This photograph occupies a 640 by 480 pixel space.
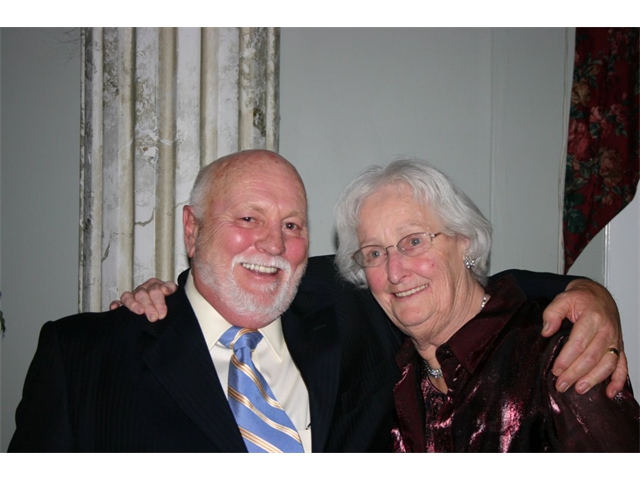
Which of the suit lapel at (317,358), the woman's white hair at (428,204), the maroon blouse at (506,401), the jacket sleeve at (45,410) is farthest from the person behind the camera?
the woman's white hair at (428,204)

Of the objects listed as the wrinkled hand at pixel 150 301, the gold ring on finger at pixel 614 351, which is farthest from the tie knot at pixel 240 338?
the gold ring on finger at pixel 614 351

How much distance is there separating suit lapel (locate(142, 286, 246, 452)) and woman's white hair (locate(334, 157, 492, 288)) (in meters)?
0.63

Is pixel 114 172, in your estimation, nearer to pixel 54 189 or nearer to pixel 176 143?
pixel 176 143

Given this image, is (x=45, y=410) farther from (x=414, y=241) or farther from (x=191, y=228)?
(x=414, y=241)

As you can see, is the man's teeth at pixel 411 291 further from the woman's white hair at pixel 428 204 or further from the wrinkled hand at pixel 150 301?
the wrinkled hand at pixel 150 301

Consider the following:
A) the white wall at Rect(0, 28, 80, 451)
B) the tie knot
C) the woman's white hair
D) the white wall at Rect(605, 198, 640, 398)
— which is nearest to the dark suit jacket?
the tie knot

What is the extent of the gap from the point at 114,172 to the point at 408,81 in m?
1.55

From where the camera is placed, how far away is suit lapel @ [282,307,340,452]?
69.0 inches

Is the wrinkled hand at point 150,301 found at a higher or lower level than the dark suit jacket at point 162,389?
higher

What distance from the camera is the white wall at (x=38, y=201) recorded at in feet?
9.08

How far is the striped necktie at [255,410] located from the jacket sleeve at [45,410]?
1.60 feet

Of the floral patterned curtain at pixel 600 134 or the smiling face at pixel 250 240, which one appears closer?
the smiling face at pixel 250 240

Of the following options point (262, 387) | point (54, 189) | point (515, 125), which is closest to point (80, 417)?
point (262, 387)

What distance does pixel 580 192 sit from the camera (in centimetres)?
294
